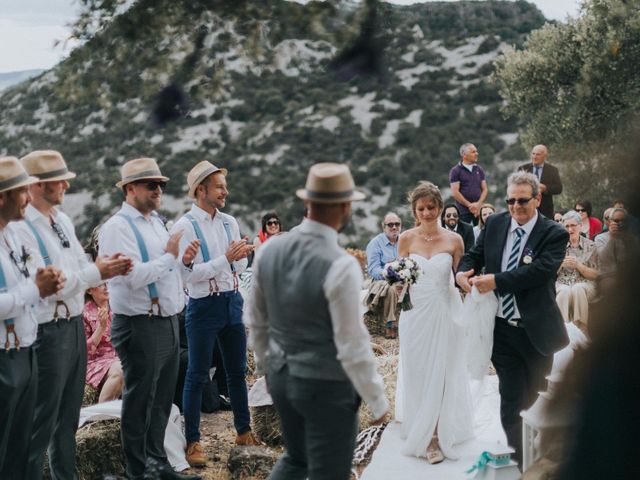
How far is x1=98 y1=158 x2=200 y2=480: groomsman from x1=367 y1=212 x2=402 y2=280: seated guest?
16.7 ft

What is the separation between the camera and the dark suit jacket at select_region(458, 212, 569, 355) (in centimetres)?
461

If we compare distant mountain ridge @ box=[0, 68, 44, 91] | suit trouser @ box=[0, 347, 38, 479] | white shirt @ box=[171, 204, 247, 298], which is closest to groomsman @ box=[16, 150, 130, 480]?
suit trouser @ box=[0, 347, 38, 479]

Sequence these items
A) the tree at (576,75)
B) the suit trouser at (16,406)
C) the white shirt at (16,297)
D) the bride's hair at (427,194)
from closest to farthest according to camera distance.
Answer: the white shirt at (16,297) → the suit trouser at (16,406) → the bride's hair at (427,194) → the tree at (576,75)

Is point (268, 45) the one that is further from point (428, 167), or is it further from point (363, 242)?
point (428, 167)

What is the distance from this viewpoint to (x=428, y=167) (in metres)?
33.9

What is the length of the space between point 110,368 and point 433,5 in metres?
44.4

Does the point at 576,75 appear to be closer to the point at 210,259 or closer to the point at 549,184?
the point at 549,184

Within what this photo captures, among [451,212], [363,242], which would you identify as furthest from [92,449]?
[363,242]

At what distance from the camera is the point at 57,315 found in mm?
4137

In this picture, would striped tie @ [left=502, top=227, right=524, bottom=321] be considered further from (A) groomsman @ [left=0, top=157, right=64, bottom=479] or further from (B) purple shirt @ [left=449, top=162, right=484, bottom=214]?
(B) purple shirt @ [left=449, top=162, right=484, bottom=214]

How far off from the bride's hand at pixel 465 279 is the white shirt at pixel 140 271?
182 centimetres

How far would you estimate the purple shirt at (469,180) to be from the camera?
10602mm

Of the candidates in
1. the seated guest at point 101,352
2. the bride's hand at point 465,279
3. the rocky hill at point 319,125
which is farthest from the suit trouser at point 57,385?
the rocky hill at point 319,125

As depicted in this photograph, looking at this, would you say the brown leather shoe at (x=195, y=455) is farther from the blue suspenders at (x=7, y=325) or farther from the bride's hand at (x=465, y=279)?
the bride's hand at (x=465, y=279)
